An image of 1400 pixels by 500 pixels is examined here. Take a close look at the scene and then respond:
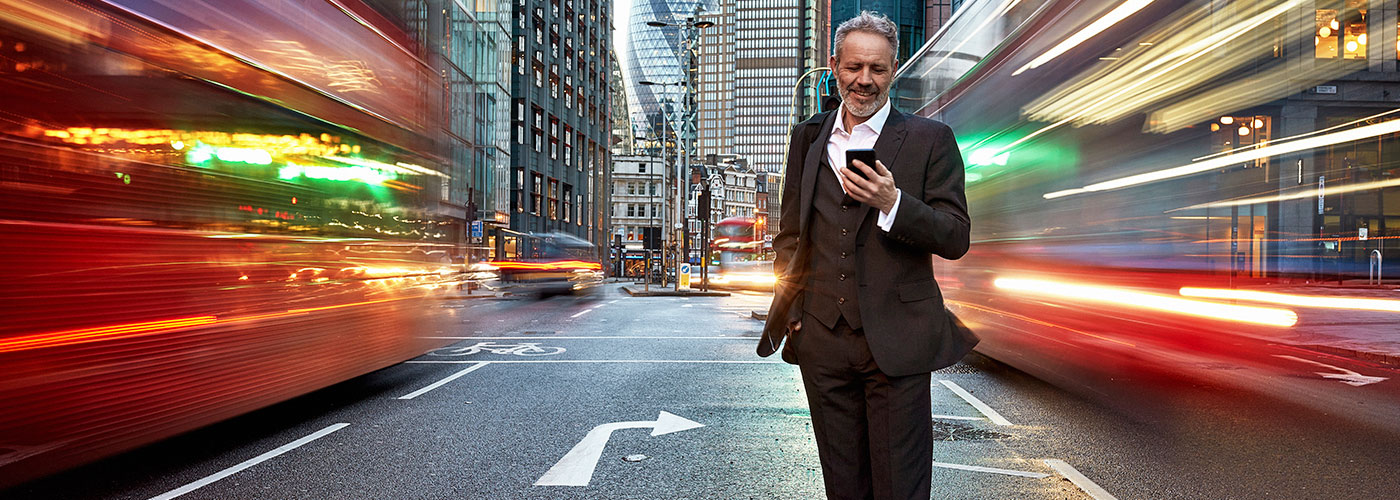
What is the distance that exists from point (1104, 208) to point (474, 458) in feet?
16.0

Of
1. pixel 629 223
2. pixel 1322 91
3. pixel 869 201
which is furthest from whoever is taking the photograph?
pixel 629 223

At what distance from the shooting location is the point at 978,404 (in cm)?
787

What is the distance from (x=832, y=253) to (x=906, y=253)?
0.20 meters

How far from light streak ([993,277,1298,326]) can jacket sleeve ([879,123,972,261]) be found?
4.68 metres

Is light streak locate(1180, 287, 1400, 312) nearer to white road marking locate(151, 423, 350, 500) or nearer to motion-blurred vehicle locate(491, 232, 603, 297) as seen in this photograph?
white road marking locate(151, 423, 350, 500)

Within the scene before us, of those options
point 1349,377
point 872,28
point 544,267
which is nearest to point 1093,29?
point 1349,377

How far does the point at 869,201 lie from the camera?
2.32 meters

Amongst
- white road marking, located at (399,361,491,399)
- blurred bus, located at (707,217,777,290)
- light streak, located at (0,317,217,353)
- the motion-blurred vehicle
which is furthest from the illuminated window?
blurred bus, located at (707,217,777,290)

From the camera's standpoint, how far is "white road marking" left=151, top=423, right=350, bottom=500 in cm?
471

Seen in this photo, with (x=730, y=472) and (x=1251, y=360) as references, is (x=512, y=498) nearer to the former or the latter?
(x=730, y=472)

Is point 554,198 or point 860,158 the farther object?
point 554,198

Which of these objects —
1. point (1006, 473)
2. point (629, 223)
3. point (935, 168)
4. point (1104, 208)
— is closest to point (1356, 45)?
point (1104, 208)

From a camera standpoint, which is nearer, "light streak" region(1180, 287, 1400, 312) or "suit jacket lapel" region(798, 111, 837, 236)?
"suit jacket lapel" region(798, 111, 837, 236)

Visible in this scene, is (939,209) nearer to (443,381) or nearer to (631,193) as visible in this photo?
(443,381)
